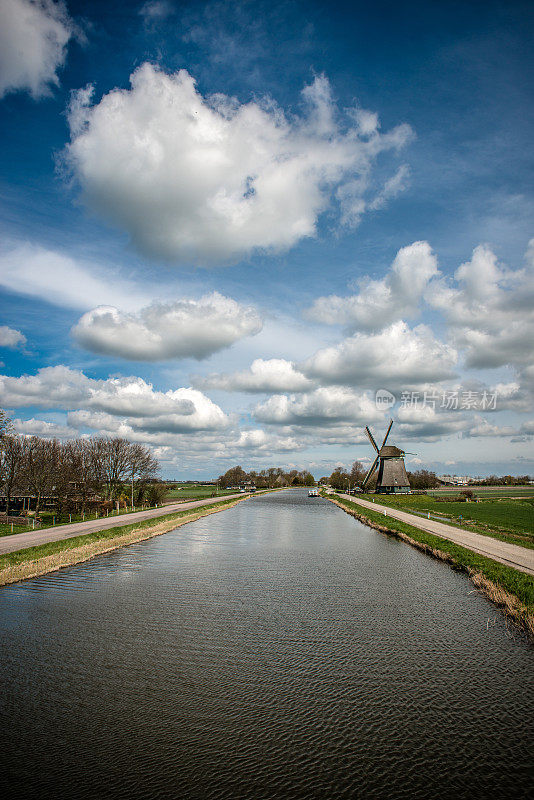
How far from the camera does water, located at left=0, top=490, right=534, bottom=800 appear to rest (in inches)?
245

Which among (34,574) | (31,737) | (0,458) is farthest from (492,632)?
(0,458)

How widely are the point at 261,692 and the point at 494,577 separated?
12705 mm

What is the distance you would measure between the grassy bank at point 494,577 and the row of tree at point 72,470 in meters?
34.9

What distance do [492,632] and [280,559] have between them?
1247cm

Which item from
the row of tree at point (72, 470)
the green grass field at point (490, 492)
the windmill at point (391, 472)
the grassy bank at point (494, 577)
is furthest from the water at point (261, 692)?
the green grass field at point (490, 492)

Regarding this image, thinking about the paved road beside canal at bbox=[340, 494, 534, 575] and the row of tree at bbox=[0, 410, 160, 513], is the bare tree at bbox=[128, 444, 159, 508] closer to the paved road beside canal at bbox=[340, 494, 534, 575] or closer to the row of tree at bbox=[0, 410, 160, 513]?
the row of tree at bbox=[0, 410, 160, 513]

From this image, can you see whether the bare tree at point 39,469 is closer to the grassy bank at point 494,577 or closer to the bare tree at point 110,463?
the bare tree at point 110,463

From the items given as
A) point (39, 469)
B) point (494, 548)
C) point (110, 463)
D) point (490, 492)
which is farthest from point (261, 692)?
point (490, 492)

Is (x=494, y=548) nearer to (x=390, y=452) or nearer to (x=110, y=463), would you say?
(x=110, y=463)

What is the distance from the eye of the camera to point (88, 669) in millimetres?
9641

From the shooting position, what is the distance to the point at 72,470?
2511 inches

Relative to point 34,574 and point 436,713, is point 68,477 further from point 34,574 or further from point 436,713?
point 436,713

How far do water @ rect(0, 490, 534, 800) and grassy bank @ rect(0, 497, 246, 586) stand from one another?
2.59 metres

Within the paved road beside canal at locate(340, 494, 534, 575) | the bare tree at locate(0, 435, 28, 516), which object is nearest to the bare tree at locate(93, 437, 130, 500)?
the bare tree at locate(0, 435, 28, 516)
